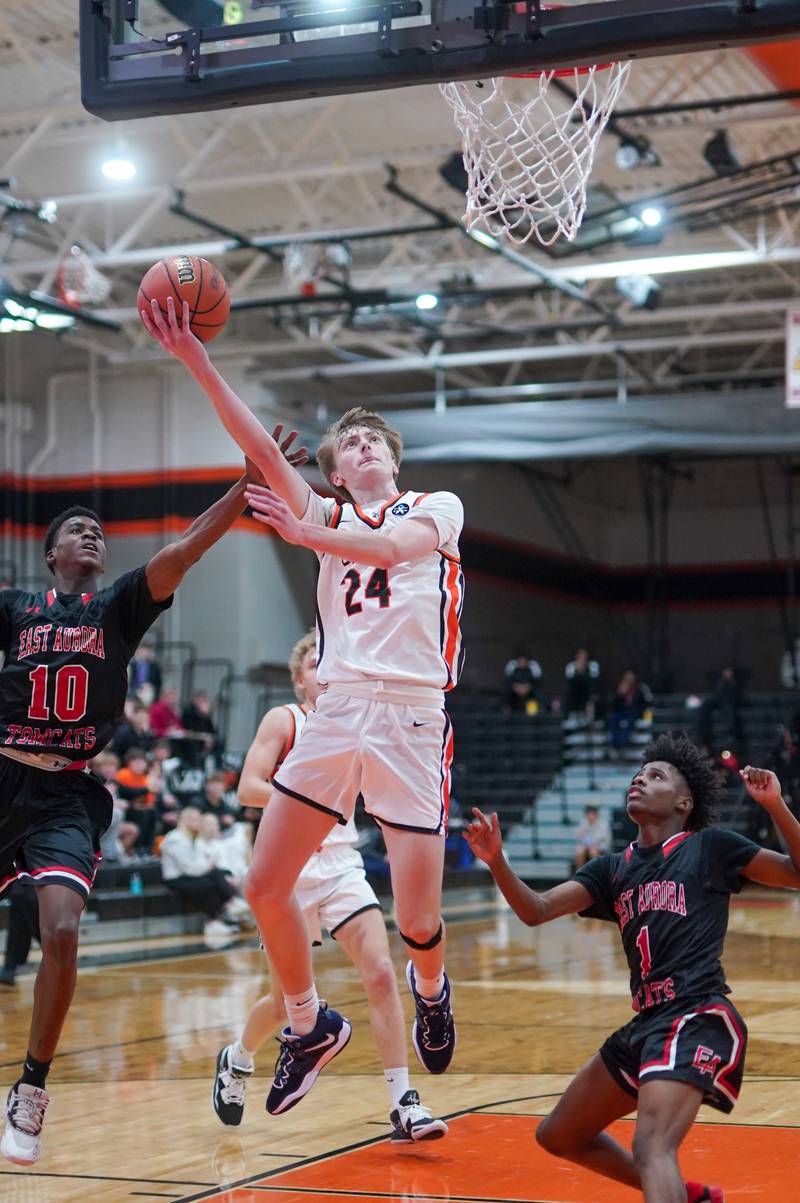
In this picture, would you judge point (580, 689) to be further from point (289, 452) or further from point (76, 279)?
point (289, 452)

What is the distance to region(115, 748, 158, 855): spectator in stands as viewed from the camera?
1520 centimetres

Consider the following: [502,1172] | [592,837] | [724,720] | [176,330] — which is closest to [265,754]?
[502,1172]

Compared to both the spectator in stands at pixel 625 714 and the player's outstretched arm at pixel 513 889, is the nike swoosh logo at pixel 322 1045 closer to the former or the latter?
the player's outstretched arm at pixel 513 889

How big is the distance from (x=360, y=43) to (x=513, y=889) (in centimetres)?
285

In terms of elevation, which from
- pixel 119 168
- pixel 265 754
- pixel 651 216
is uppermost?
pixel 119 168

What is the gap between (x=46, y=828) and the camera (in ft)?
16.8

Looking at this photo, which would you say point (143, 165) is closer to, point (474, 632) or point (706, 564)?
point (474, 632)

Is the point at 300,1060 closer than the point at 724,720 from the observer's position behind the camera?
Yes

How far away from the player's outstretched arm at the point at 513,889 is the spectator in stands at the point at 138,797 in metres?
11.2

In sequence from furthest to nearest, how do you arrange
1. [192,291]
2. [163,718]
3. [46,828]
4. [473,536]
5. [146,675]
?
1. [473,536]
2. [146,675]
3. [163,718]
4. [46,828]
5. [192,291]

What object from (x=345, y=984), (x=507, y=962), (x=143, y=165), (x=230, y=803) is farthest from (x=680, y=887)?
(x=143, y=165)

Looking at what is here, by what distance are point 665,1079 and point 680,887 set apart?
541 millimetres

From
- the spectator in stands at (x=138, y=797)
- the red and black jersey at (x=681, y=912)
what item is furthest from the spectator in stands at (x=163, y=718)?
the red and black jersey at (x=681, y=912)

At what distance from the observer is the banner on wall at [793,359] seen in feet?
55.3
